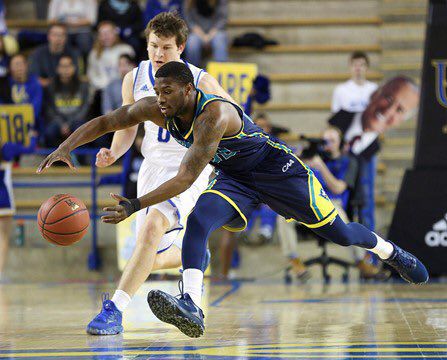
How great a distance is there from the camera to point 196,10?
13.3 metres

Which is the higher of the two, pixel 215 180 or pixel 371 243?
pixel 215 180

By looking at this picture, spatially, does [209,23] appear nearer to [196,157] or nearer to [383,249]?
[383,249]

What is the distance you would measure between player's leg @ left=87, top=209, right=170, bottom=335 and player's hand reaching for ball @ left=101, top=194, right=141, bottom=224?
3.42 feet

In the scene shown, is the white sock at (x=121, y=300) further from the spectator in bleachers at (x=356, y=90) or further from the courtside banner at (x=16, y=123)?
the spectator in bleachers at (x=356, y=90)

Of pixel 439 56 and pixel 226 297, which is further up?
pixel 439 56

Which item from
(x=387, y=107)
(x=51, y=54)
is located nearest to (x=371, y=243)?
(x=387, y=107)

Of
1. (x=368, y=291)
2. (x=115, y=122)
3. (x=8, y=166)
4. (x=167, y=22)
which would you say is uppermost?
(x=167, y=22)

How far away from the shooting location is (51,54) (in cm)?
1299

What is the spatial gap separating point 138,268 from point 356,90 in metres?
6.63

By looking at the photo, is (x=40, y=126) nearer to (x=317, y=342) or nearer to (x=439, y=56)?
(x=439, y=56)

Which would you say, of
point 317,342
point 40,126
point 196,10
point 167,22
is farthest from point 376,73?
point 317,342

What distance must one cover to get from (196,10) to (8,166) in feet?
14.9

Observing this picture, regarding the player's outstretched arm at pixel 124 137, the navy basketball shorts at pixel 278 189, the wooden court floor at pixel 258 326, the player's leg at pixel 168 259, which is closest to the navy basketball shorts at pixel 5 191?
the wooden court floor at pixel 258 326

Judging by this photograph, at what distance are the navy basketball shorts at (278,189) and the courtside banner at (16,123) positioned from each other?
603 cm
